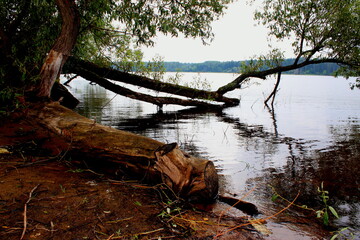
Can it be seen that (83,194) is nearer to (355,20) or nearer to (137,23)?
(137,23)

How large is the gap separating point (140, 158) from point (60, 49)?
578cm

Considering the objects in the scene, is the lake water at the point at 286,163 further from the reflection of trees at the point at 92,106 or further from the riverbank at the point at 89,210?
the reflection of trees at the point at 92,106

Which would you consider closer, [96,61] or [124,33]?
[124,33]

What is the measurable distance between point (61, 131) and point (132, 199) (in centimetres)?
292

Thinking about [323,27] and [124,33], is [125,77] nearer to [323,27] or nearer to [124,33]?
[124,33]

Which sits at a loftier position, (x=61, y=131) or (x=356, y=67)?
(x=356, y=67)

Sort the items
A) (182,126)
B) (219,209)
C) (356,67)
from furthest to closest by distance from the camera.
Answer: (356,67) → (182,126) → (219,209)

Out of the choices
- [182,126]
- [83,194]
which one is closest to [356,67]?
[182,126]

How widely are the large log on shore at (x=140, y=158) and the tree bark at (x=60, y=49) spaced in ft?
7.95

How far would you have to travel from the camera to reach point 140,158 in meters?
4.62

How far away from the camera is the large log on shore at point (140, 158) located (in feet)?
13.9

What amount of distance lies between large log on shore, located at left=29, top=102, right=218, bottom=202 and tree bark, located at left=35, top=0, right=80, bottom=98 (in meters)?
2.42

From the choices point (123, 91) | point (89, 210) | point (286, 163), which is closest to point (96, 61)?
point (123, 91)

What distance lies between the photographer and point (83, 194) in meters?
4.00
